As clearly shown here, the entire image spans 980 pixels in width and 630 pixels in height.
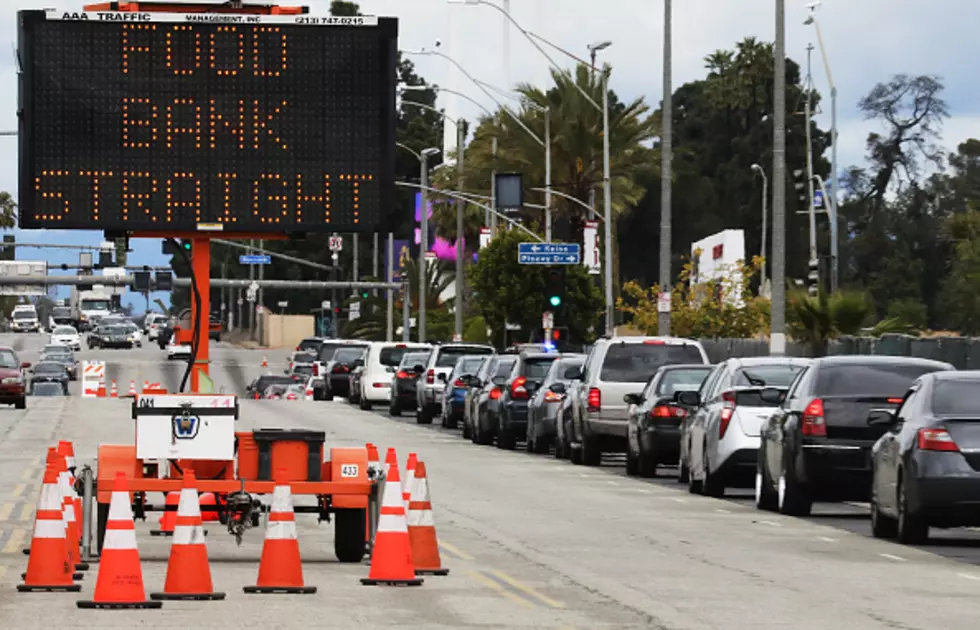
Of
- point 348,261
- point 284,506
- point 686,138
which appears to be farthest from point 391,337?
point 284,506

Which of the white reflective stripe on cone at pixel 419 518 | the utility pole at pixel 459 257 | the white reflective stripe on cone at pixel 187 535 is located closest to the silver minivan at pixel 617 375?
the white reflective stripe on cone at pixel 419 518

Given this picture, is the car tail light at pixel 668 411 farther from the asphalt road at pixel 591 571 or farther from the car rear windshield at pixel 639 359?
the car rear windshield at pixel 639 359

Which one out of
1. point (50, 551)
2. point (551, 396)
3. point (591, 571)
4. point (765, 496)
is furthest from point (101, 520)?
point (551, 396)

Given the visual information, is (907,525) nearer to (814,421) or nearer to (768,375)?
(814,421)

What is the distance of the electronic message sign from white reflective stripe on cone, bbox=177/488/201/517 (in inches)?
250

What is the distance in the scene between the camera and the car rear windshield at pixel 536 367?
40156 millimetres

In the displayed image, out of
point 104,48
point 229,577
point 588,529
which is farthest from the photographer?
point 588,529

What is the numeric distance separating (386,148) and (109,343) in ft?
388

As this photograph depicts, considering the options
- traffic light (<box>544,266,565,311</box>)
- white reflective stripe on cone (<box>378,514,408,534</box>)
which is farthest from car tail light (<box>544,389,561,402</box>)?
white reflective stripe on cone (<box>378,514,408,534</box>)

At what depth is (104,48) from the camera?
786 inches

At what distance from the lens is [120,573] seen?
13438mm

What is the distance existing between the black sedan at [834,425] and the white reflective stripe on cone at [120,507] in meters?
10.1

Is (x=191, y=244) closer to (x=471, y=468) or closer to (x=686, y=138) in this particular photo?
(x=471, y=468)

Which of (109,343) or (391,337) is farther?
(109,343)
